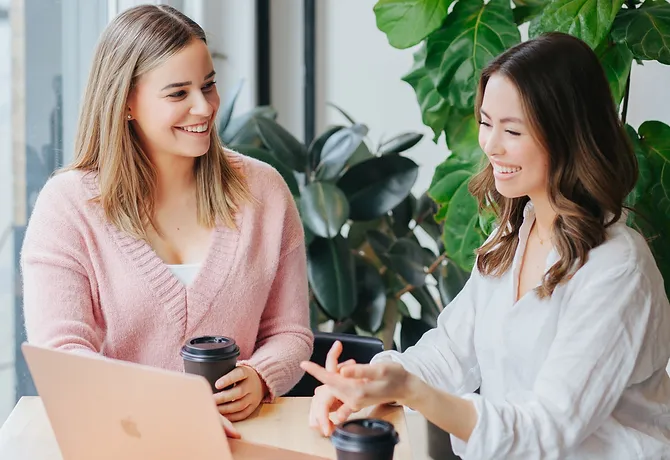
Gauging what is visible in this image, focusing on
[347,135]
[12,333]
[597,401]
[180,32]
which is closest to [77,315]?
[180,32]

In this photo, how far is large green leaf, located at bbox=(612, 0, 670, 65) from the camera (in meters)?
2.04

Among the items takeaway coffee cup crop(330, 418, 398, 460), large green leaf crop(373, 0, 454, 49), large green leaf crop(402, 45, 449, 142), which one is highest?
large green leaf crop(373, 0, 454, 49)

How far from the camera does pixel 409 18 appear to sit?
2273 millimetres

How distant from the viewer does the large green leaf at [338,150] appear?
2699 millimetres

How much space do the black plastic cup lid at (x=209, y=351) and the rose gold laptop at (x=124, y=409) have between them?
22cm

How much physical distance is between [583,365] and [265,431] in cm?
51

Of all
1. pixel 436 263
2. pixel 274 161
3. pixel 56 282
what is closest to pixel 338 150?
pixel 274 161

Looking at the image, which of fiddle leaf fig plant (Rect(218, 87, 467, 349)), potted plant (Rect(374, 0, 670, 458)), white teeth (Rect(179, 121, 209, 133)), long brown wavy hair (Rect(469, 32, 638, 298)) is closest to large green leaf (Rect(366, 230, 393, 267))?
fiddle leaf fig plant (Rect(218, 87, 467, 349))

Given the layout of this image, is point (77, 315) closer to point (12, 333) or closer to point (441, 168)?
point (12, 333)

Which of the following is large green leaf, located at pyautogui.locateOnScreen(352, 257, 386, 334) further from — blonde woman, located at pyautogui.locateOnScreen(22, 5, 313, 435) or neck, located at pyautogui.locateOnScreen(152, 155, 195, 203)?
neck, located at pyautogui.locateOnScreen(152, 155, 195, 203)

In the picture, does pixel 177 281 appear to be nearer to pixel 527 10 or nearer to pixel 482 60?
pixel 482 60

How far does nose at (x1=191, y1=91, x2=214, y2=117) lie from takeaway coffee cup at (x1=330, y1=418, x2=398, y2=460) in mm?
855

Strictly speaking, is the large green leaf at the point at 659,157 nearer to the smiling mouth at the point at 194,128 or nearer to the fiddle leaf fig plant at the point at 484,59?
the fiddle leaf fig plant at the point at 484,59

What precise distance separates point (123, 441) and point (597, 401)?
0.69m
